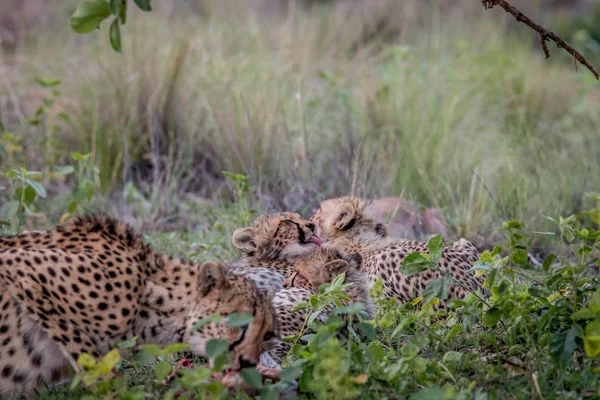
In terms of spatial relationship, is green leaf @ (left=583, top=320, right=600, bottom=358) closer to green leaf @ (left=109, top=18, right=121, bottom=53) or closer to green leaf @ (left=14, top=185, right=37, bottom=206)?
green leaf @ (left=109, top=18, right=121, bottom=53)

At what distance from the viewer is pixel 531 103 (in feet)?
34.0

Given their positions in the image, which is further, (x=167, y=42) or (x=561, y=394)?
(x=167, y=42)

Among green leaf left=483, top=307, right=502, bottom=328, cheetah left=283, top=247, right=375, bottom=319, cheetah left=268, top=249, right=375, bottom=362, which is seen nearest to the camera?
green leaf left=483, top=307, right=502, bottom=328

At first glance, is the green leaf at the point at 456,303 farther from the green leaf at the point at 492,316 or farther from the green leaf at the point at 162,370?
the green leaf at the point at 162,370

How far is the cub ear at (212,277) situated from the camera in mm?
3380

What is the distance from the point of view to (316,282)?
451cm

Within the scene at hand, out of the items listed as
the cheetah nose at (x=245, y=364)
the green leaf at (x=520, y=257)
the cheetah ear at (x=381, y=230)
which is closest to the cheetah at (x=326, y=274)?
the cheetah ear at (x=381, y=230)

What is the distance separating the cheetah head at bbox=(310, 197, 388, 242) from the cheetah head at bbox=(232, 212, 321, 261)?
161mm

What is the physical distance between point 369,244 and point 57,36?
6970 millimetres

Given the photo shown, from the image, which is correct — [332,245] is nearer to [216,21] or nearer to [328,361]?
[328,361]

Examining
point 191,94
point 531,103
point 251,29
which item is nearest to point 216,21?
point 251,29

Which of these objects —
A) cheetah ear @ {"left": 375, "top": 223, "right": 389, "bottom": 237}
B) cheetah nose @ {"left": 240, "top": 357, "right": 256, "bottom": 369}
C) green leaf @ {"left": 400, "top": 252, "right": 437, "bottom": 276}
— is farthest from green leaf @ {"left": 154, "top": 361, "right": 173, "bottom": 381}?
cheetah ear @ {"left": 375, "top": 223, "right": 389, "bottom": 237}

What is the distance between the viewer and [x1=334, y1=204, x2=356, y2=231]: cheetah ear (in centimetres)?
527

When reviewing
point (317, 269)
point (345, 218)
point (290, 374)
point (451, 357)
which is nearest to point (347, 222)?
point (345, 218)
